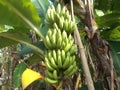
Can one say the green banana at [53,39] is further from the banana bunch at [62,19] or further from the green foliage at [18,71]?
the green foliage at [18,71]

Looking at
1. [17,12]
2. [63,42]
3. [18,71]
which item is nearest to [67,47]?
[63,42]

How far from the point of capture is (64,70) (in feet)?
3.70

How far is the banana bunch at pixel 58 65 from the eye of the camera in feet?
3.61

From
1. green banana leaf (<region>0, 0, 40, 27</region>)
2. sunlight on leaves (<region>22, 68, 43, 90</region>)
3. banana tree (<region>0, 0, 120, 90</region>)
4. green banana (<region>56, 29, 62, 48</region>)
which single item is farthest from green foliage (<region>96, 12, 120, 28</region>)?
sunlight on leaves (<region>22, 68, 43, 90</region>)

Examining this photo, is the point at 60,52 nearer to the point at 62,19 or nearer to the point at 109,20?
the point at 62,19

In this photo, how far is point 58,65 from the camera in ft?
3.65

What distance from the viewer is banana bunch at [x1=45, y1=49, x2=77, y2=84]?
3.61ft

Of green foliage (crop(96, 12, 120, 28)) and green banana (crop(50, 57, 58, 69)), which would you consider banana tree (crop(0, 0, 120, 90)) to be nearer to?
green banana (crop(50, 57, 58, 69))

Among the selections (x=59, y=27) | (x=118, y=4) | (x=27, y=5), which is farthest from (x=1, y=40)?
(x=118, y=4)

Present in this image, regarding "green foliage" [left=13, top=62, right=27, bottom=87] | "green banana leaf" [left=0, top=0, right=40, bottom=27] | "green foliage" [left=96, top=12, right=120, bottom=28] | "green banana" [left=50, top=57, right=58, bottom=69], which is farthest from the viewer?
"green foliage" [left=13, top=62, right=27, bottom=87]

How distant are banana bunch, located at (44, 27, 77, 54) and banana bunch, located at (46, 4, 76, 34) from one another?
39mm

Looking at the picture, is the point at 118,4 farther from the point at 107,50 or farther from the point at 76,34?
the point at 76,34

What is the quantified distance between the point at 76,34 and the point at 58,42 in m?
0.12

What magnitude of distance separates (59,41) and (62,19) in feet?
0.36
